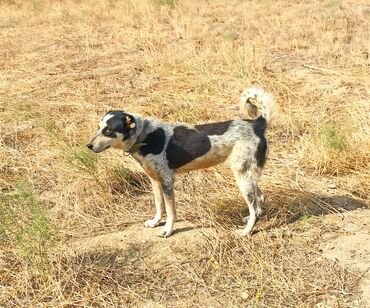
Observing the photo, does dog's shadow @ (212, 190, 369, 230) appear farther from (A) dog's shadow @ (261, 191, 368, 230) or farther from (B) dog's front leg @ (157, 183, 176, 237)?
(B) dog's front leg @ (157, 183, 176, 237)

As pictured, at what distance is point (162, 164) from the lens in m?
4.33

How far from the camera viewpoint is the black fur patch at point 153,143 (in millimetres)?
4293

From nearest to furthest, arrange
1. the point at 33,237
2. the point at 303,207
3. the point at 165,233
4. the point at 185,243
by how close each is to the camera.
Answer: the point at 33,237 → the point at 185,243 → the point at 165,233 → the point at 303,207

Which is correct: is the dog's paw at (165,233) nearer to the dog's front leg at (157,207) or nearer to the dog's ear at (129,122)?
the dog's front leg at (157,207)

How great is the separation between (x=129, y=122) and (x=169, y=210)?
3.15 ft

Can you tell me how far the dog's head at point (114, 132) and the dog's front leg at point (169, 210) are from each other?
2.12 feet

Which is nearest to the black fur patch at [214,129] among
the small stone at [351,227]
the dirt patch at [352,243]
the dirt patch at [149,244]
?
the dirt patch at [149,244]

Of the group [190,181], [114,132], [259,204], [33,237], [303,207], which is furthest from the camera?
[190,181]

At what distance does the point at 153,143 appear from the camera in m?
4.31

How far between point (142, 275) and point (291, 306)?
125 cm

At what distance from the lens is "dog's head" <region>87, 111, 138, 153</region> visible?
13.4 feet

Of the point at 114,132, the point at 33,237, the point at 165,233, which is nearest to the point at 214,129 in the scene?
the point at 114,132

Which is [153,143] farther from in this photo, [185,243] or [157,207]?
[185,243]

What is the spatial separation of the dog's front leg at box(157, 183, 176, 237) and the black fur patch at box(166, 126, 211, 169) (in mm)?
237
